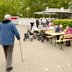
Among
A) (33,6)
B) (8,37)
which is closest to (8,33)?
(8,37)

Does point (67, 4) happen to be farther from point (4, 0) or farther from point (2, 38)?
point (2, 38)

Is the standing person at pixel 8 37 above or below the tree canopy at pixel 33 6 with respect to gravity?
above

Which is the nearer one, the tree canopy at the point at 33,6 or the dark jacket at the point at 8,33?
the dark jacket at the point at 8,33

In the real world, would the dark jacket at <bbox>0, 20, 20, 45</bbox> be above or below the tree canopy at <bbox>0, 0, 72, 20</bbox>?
above

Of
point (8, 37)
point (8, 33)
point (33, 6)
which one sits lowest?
point (33, 6)

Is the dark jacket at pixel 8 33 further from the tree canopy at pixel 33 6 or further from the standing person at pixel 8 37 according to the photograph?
the tree canopy at pixel 33 6

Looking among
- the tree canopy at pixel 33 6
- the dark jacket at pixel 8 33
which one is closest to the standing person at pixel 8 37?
the dark jacket at pixel 8 33

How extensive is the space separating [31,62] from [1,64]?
122 centimetres

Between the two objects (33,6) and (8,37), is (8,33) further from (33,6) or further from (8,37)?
(33,6)

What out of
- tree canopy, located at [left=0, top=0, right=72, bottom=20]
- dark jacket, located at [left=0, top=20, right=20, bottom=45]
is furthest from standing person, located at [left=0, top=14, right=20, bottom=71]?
tree canopy, located at [left=0, top=0, right=72, bottom=20]

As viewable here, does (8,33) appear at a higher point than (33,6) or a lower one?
higher

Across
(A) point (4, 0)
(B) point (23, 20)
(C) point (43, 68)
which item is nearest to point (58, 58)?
(C) point (43, 68)

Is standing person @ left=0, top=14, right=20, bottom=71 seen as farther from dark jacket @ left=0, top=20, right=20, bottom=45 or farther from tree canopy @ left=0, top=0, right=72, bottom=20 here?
tree canopy @ left=0, top=0, right=72, bottom=20

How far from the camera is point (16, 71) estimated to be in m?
10.1
